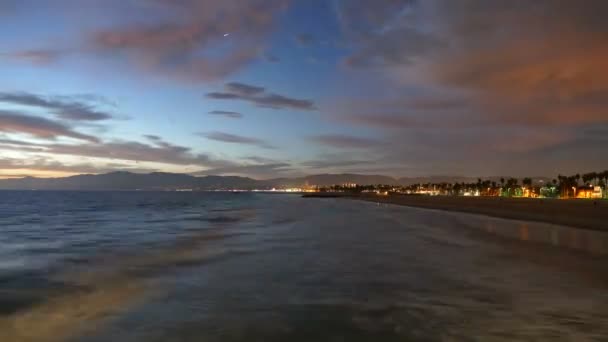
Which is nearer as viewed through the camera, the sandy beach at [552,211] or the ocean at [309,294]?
the ocean at [309,294]

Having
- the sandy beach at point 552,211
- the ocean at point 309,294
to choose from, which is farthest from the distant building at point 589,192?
the ocean at point 309,294

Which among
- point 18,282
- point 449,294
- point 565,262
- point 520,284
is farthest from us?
point 565,262

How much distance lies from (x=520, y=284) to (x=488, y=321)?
4.54m

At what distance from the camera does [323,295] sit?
1175 centimetres

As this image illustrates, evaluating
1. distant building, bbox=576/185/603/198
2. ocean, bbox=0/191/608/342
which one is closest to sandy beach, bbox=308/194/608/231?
ocean, bbox=0/191/608/342

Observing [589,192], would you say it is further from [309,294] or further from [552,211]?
[309,294]

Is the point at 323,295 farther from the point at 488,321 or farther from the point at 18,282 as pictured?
the point at 18,282

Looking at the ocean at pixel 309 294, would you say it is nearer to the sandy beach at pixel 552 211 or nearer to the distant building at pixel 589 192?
the sandy beach at pixel 552 211

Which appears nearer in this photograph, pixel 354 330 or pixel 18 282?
pixel 354 330

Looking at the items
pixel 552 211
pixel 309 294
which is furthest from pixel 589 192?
pixel 309 294

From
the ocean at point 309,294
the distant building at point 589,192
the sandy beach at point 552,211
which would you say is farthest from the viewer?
the distant building at point 589,192

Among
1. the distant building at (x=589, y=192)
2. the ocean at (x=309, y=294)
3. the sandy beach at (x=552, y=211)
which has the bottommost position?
the ocean at (x=309, y=294)

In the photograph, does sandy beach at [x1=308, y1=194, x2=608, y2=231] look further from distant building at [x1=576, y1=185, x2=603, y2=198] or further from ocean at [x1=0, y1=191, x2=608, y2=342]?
distant building at [x1=576, y1=185, x2=603, y2=198]

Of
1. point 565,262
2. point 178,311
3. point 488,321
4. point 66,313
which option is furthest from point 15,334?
point 565,262
